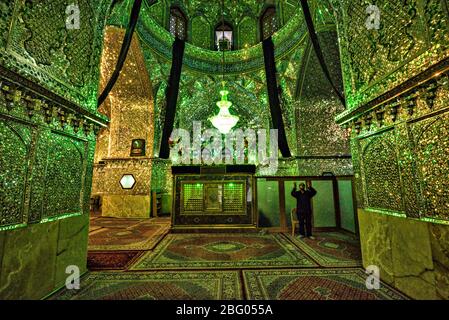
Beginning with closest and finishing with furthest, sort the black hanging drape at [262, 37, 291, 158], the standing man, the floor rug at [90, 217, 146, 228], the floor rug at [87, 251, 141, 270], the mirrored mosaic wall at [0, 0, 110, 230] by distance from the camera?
the mirrored mosaic wall at [0, 0, 110, 230]
the floor rug at [87, 251, 141, 270]
the standing man
the floor rug at [90, 217, 146, 228]
the black hanging drape at [262, 37, 291, 158]

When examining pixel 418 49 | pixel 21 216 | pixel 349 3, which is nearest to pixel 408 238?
pixel 418 49

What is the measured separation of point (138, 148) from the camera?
711 cm

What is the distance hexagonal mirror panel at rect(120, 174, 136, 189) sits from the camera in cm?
700

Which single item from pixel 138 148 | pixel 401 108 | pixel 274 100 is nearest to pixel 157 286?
pixel 401 108

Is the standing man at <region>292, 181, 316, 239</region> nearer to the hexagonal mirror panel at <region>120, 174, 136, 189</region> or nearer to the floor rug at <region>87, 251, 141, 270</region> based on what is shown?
the floor rug at <region>87, 251, 141, 270</region>

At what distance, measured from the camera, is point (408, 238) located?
1.79 meters

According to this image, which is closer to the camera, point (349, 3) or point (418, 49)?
point (418, 49)

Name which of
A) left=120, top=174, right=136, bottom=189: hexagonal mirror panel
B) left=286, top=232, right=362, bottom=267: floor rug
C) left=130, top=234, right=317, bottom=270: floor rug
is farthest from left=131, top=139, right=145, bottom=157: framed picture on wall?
left=286, top=232, right=362, bottom=267: floor rug

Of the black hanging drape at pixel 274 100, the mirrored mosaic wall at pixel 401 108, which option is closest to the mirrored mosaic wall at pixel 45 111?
the mirrored mosaic wall at pixel 401 108

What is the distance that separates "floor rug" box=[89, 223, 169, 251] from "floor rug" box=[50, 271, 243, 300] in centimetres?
115
